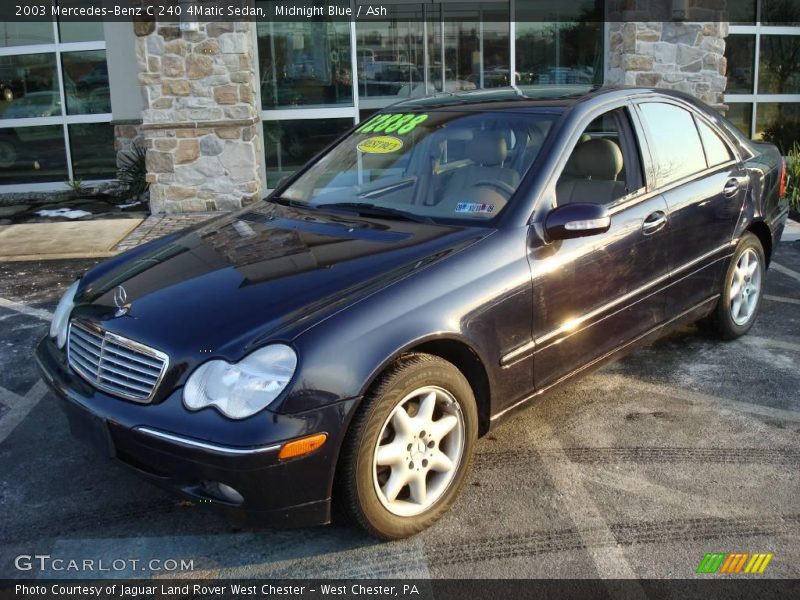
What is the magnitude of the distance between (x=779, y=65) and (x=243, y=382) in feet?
38.1

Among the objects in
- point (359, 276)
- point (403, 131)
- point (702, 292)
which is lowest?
point (702, 292)

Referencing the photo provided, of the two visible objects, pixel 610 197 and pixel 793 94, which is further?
pixel 793 94

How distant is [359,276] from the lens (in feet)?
11.1

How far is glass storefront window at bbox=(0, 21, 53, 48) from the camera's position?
1193cm

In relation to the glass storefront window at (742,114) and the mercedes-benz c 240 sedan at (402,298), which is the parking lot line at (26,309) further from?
the glass storefront window at (742,114)

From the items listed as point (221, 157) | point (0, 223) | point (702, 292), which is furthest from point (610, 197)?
point (0, 223)

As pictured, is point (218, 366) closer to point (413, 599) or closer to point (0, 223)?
point (413, 599)

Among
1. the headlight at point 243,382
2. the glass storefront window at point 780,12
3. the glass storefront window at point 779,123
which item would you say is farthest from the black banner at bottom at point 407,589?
the glass storefront window at point 780,12

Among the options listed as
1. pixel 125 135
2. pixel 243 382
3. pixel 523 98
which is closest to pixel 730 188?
pixel 523 98

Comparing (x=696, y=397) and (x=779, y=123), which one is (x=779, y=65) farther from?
(x=696, y=397)

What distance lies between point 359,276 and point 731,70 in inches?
409

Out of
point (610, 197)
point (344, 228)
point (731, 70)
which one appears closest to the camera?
point (344, 228)

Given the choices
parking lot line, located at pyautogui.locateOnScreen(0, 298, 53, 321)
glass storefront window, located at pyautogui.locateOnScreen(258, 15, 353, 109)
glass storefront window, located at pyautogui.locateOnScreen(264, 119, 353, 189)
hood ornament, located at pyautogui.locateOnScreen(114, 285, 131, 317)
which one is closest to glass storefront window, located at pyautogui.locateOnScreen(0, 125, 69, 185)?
glass storefront window, located at pyautogui.locateOnScreen(264, 119, 353, 189)

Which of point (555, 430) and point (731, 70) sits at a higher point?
point (731, 70)
